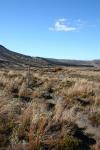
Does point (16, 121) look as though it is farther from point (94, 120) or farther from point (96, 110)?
point (96, 110)

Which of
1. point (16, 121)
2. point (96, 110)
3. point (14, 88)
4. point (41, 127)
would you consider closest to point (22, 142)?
point (41, 127)

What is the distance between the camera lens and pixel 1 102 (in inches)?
429

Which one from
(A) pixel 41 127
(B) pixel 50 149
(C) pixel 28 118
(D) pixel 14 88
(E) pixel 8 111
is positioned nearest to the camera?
(B) pixel 50 149

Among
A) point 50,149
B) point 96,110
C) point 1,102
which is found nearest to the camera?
point 50,149

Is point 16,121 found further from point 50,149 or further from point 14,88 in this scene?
point 14,88

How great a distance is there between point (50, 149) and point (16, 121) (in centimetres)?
180

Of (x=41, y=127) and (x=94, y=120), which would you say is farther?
(x=94, y=120)

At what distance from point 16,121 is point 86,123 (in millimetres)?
2408

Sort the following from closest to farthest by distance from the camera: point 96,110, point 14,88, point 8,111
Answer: point 8,111
point 96,110
point 14,88

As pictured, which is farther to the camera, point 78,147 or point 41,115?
point 41,115

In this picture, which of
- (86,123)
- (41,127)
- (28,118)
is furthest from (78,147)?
(86,123)

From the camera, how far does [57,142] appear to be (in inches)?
314

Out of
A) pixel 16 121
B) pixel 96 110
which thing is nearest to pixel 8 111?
pixel 16 121

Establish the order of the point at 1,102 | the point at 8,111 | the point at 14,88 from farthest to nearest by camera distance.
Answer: the point at 14,88, the point at 1,102, the point at 8,111
